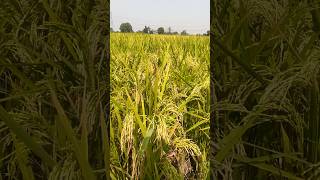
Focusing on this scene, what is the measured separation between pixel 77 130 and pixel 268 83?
0.42m

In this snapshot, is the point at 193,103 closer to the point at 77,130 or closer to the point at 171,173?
the point at 171,173

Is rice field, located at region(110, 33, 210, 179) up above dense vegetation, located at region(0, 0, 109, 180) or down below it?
below

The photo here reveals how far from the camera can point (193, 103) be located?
207 cm

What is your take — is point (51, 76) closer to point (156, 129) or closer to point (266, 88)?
point (266, 88)

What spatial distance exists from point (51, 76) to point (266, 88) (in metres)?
0.46

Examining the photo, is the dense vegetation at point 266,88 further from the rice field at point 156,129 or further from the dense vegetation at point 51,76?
the rice field at point 156,129

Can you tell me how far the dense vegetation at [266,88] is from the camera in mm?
895

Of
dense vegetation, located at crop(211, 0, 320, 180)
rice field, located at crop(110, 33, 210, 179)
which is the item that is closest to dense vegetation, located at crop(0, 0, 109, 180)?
dense vegetation, located at crop(211, 0, 320, 180)

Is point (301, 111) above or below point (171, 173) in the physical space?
above

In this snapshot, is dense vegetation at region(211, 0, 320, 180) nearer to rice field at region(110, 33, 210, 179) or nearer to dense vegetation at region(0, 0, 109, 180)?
dense vegetation at region(0, 0, 109, 180)

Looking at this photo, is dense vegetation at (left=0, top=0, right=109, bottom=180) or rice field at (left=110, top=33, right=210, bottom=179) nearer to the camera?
dense vegetation at (left=0, top=0, right=109, bottom=180)

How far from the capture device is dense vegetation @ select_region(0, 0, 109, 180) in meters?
0.91

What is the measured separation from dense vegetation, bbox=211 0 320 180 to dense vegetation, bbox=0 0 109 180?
10.0 inches

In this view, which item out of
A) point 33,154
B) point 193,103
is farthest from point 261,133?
point 193,103
